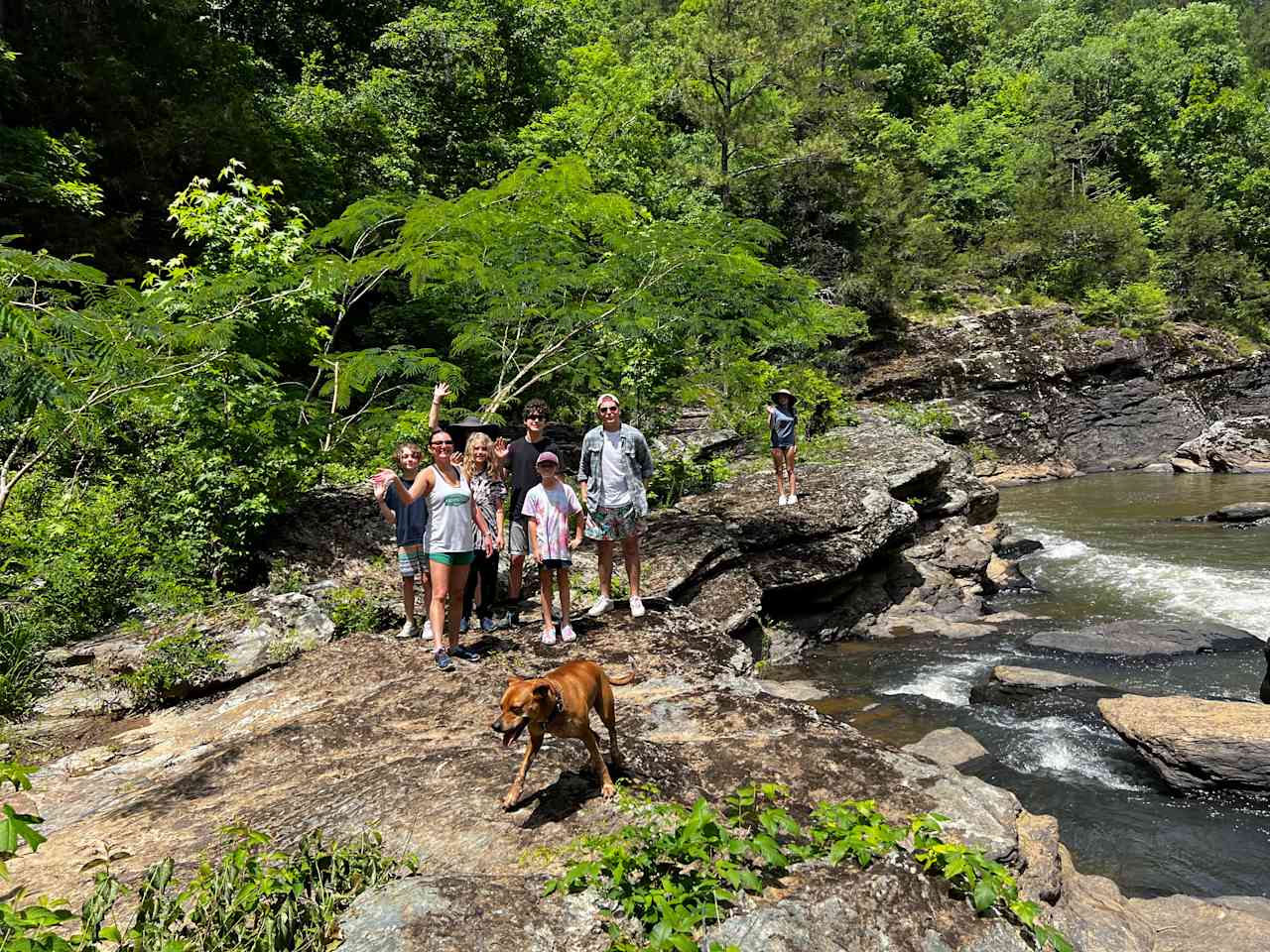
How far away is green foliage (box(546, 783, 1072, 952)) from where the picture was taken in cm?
277

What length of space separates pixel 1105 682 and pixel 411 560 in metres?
8.63

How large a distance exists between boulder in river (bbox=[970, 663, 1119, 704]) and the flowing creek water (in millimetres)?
176

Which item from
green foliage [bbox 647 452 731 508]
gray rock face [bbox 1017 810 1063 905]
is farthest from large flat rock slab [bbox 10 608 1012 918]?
green foliage [bbox 647 452 731 508]

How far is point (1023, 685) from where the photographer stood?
26.6 ft

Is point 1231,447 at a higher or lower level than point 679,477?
lower

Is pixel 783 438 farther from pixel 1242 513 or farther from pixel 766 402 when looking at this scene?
pixel 1242 513

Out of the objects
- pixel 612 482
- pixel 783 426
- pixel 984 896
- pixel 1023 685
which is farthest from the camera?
pixel 783 426

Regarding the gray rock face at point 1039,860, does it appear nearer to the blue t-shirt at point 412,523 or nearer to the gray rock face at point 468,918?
the gray rock face at point 468,918

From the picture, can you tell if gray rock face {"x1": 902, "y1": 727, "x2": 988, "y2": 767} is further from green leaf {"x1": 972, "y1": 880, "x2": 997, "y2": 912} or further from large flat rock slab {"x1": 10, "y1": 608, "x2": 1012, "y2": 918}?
green leaf {"x1": 972, "y1": 880, "x2": 997, "y2": 912}

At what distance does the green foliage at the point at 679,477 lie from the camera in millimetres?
12156

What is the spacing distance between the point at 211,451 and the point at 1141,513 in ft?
70.2

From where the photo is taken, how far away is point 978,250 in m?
33.4

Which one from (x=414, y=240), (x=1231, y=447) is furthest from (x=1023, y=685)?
(x=1231, y=447)

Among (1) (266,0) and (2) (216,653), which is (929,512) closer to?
(2) (216,653)
